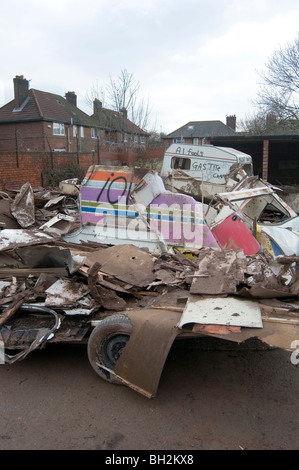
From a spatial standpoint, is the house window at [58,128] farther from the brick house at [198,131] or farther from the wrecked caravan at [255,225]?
the wrecked caravan at [255,225]

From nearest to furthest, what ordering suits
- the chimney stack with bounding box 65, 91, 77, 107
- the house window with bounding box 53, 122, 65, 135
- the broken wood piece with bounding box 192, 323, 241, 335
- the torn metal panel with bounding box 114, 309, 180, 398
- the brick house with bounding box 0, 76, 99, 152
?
the broken wood piece with bounding box 192, 323, 241, 335, the torn metal panel with bounding box 114, 309, 180, 398, the brick house with bounding box 0, 76, 99, 152, the house window with bounding box 53, 122, 65, 135, the chimney stack with bounding box 65, 91, 77, 107

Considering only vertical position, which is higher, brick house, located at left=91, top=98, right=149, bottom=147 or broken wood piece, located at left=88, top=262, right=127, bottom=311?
brick house, located at left=91, top=98, right=149, bottom=147

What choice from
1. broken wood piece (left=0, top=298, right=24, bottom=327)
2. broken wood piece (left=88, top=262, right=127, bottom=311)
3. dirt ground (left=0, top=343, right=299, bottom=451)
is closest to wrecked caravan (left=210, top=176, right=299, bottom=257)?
dirt ground (left=0, top=343, right=299, bottom=451)

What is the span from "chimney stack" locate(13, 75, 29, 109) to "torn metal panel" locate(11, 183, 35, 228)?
28.7 m

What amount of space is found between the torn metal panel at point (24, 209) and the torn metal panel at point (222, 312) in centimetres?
469

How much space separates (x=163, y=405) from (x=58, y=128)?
32.4 m

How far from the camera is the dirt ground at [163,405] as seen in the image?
2713 millimetres

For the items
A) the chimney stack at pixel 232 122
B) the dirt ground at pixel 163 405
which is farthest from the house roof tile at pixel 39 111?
the dirt ground at pixel 163 405

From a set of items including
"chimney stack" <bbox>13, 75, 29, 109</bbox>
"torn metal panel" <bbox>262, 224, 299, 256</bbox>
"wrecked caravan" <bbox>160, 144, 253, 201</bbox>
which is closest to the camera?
"torn metal panel" <bbox>262, 224, 299, 256</bbox>

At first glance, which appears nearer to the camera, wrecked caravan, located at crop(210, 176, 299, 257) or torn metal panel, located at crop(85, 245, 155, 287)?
torn metal panel, located at crop(85, 245, 155, 287)

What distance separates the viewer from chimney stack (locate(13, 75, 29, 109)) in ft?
103

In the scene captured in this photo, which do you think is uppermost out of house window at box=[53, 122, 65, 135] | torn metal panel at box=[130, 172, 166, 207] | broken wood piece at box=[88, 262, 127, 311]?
house window at box=[53, 122, 65, 135]

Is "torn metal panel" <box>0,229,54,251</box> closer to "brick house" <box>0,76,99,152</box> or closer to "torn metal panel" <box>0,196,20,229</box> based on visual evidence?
"torn metal panel" <box>0,196,20,229</box>

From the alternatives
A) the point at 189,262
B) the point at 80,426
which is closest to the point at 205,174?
the point at 189,262
